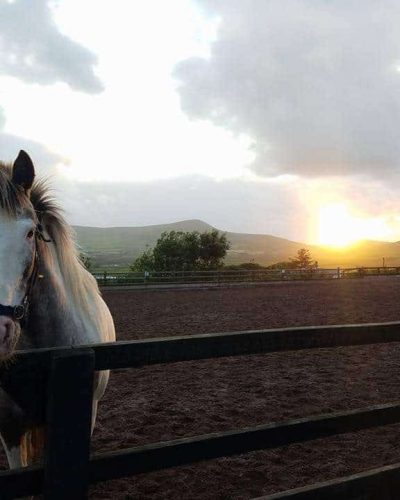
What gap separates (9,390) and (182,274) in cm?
3112

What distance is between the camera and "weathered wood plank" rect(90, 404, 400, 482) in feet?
6.12

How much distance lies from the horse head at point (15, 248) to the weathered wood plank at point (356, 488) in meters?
1.44

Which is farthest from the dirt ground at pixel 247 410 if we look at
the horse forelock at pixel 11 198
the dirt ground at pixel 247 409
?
the horse forelock at pixel 11 198

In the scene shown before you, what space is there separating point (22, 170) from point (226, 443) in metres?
1.84

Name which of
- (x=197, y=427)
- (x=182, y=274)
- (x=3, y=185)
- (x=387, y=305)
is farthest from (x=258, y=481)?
(x=182, y=274)

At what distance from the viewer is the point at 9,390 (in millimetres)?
1974

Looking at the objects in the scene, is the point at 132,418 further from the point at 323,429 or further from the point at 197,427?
the point at 323,429

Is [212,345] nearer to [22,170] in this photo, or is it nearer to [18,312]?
[18,312]

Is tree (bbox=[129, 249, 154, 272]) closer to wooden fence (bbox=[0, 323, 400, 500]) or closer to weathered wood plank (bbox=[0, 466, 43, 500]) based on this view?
wooden fence (bbox=[0, 323, 400, 500])

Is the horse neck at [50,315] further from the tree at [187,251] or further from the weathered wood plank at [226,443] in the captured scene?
the tree at [187,251]

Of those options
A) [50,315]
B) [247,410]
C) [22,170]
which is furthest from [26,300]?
→ [247,410]

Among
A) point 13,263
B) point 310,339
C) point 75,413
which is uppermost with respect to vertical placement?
point 13,263

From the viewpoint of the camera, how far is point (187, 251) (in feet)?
150

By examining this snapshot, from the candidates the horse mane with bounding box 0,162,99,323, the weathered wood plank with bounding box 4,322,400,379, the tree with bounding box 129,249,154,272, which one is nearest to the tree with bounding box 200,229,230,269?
the tree with bounding box 129,249,154,272
